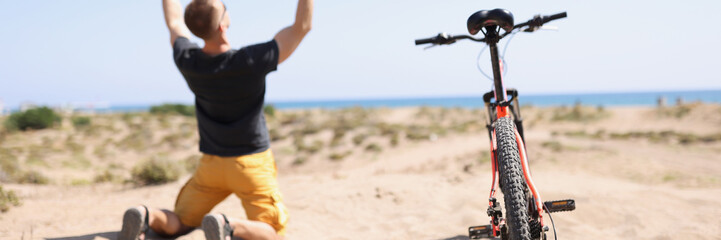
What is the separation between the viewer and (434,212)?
4.66 meters

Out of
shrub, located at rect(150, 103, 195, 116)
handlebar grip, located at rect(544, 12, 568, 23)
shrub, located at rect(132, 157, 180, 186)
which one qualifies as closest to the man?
handlebar grip, located at rect(544, 12, 568, 23)

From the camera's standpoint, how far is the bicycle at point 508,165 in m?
2.12

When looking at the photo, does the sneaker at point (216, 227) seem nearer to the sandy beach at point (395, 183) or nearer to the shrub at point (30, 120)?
the sandy beach at point (395, 183)

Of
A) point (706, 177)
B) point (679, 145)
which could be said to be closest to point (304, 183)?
point (706, 177)

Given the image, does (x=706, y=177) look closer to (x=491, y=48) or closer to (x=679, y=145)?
(x=679, y=145)

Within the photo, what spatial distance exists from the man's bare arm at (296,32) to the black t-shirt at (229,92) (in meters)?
0.05

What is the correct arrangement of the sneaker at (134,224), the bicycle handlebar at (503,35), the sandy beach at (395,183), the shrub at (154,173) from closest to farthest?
1. the bicycle handlebar at (503,35)
2. the sneaker at (134,224)
3. the sandy beach at (395,183)
4. the shrub at (154,173)

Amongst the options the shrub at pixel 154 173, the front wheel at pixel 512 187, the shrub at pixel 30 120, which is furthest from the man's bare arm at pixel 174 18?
the shrub at pixel 30 120

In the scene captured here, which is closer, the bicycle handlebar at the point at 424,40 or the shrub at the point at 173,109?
the bicycle handlebar at the point at 424,40

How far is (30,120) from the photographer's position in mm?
18766

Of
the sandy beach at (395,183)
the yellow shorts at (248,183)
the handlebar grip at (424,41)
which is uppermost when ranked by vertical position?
the handlebar grip at (424,41)

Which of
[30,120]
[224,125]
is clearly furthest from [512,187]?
[30,120]

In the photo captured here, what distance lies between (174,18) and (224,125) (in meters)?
0.78

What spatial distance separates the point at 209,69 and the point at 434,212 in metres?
3.05
